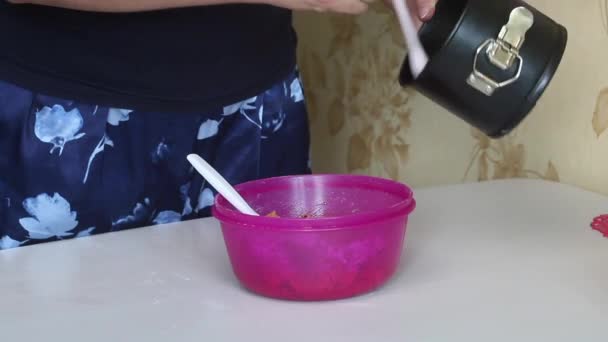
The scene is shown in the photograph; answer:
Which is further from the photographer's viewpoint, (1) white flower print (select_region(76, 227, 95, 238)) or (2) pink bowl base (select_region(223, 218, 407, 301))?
(1) white flower print (select_region(76, 227, 95, 238))

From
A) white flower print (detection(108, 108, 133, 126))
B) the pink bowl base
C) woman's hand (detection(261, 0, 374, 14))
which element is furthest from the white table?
woman's hand (detection(261, 0, 374, 14))

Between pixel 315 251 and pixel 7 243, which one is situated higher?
pixel 315 251

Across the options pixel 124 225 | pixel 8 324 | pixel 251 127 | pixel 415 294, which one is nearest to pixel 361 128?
pixel 251 127

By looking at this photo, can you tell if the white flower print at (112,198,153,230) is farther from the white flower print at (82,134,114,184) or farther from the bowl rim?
the bowl rim

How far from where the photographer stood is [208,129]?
0.92 m

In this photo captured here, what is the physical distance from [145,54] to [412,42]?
0.91ft

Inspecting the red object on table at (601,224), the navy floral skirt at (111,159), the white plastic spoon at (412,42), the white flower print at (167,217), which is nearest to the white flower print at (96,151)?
the navy floral skirt at (111,159)

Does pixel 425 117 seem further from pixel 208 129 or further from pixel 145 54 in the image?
pixel 145 54

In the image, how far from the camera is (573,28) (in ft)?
3.04

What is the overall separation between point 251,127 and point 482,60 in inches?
13.3

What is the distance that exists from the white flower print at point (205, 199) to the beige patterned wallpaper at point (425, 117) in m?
0.38

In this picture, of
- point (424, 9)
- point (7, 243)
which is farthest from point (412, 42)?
point (7, 243)

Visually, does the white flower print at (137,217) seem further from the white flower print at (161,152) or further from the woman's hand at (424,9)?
the woman's hand at (424,9)

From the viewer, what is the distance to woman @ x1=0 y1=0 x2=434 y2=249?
784 mm
